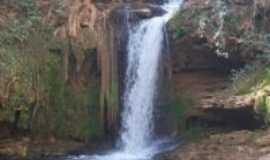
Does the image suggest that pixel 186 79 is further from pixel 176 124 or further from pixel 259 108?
pixel 259 108

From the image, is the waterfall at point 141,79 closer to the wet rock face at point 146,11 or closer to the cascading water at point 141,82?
the cascading water at point 141,82

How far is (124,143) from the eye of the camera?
55.7 feet

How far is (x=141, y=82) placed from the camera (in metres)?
17.6

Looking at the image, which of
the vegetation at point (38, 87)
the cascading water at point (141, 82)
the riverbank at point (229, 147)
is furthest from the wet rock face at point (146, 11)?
the riverbank at point (229, 147)

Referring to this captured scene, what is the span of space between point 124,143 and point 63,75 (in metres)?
2.44

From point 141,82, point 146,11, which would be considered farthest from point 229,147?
point 146,11

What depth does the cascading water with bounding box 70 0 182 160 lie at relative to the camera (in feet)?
56.1

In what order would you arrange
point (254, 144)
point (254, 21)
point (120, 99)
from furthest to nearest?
1. point (120, 99)
2. point (254, 21)
3. point (254, 144)

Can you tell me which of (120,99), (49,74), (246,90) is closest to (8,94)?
(49,74)

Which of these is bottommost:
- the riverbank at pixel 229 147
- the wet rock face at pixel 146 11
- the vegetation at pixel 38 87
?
the riverbank at pixel 229 147

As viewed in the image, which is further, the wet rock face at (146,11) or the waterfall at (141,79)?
the wet rock face at (146,11)

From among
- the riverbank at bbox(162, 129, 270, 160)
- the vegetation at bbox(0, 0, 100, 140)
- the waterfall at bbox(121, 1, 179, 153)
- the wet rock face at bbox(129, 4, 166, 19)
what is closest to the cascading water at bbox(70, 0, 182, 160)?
the waterfall at bbox(121, 1, 179, 153)

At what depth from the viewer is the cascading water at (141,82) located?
17.1m

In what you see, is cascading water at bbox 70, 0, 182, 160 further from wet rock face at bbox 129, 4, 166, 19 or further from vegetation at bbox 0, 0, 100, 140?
vegetation at bbox 0, 0, 100, 140
